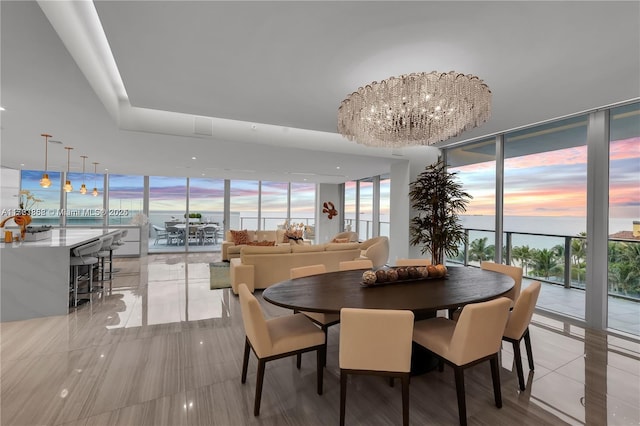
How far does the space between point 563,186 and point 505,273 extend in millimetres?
1909

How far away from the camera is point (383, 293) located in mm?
2369

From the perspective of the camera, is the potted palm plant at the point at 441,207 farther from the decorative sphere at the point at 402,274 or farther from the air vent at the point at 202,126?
the air vent at the point at 202,126

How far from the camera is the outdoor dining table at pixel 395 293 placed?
205 cm

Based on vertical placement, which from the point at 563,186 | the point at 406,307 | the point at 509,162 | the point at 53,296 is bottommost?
the point at 53,296

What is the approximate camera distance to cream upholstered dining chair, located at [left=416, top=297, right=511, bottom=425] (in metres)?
1.88

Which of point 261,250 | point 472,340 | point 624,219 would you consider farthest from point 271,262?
point 624,219

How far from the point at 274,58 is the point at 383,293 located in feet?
7.42

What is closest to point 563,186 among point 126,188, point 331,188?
point 331,188

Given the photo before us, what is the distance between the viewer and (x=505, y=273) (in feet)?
10.8

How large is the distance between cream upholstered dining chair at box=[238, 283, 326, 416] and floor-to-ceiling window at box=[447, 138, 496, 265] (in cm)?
418

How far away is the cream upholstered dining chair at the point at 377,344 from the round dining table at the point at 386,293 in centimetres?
19

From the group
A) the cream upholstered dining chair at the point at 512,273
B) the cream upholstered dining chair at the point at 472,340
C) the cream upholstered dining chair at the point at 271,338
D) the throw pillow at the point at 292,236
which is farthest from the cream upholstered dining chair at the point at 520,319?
the throw pillow at the point at 292,236

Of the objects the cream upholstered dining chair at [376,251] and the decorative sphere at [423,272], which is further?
the cream upholstered dining chair at [376,251]

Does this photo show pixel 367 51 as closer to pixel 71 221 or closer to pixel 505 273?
pixel 505 273
